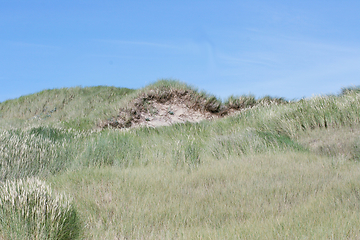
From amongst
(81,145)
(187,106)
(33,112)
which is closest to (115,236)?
(81,145)

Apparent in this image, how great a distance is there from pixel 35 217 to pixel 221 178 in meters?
2.49

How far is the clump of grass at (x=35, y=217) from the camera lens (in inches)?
103

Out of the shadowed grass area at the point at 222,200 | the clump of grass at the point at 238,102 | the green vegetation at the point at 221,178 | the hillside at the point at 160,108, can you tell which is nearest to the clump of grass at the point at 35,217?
the green vegetation at the point at 221,178

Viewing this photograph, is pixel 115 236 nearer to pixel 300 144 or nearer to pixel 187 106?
pixel 300 144

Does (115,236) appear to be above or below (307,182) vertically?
below

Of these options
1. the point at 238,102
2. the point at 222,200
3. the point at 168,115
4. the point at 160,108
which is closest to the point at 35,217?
the point at 222,200

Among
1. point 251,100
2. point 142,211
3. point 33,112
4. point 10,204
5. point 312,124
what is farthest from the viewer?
point 33,112

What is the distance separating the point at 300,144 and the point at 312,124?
1.03 m

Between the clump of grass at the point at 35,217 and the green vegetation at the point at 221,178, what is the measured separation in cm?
14

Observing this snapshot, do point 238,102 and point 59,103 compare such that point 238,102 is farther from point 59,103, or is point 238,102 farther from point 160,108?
point 59,103

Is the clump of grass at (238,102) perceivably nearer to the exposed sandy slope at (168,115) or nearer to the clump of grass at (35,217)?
the exposed sandy slope at (168,115)

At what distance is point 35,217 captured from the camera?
2.64 metres

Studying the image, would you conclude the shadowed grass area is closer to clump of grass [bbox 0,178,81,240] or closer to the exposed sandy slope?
clump of grass [bbox 0,178,81,240]

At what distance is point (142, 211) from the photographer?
128 inches
